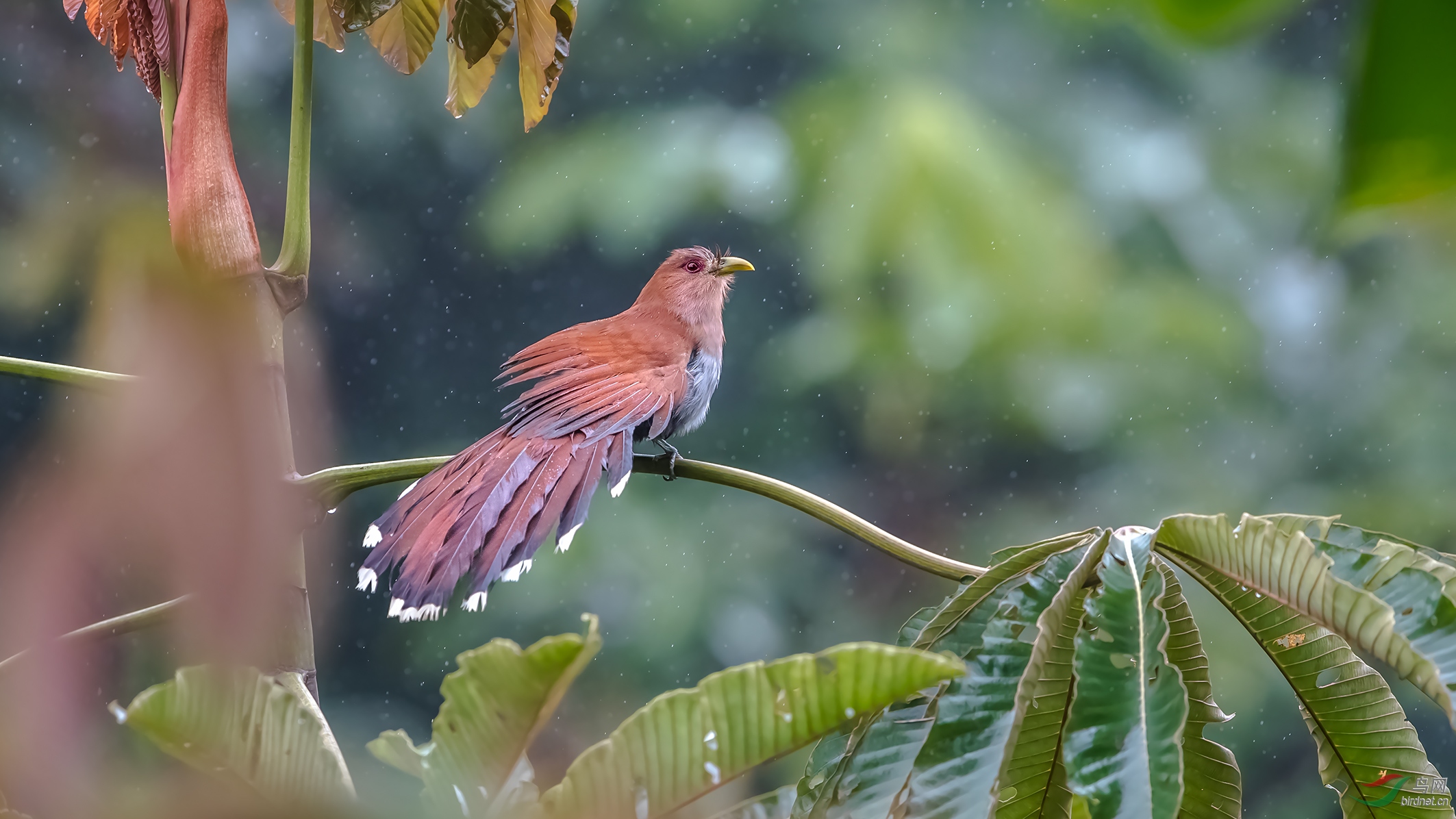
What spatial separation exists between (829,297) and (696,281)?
1.25 m

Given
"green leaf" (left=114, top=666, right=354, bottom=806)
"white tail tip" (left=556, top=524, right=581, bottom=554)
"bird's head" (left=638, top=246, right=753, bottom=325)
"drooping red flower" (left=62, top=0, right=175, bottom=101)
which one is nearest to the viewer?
"green leaf" (left=114, top=666, right=354, bottom=806)

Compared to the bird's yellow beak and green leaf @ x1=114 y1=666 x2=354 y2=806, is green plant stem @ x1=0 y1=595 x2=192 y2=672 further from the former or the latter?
the bird's yellow beak

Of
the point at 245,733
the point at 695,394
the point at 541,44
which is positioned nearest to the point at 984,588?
the point at 245,733

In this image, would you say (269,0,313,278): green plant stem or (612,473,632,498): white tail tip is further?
(612,473,632,498): white tail tip

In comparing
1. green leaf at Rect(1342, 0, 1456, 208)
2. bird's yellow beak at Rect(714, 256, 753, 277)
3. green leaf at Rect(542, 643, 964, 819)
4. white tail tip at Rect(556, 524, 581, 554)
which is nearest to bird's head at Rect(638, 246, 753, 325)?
bird's yellow beak at Rect(714, 256, 753, 277)

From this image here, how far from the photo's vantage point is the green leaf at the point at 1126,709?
502mm

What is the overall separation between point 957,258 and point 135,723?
2.45 metres

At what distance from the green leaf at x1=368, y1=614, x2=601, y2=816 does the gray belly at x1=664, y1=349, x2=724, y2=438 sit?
1.01m

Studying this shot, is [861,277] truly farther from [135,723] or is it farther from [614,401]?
[135,723]

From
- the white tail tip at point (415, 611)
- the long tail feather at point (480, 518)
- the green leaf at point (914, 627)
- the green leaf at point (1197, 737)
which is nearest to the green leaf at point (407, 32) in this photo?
the long tail feather at point (480, 518)

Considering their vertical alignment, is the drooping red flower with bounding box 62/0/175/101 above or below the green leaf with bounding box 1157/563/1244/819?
above

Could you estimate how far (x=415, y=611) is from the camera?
73cm

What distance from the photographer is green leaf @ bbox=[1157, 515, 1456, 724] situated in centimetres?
55

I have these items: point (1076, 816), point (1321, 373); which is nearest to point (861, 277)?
point (1321, 373)
